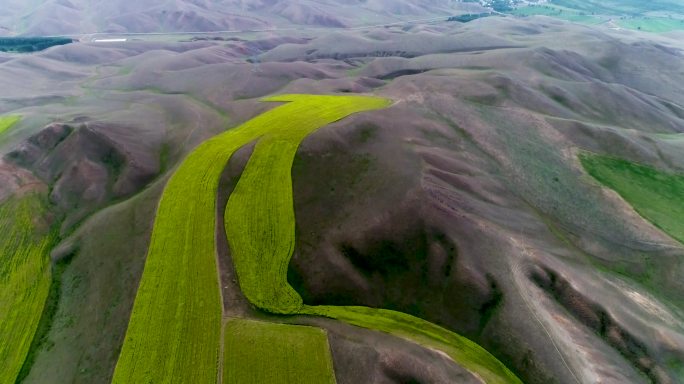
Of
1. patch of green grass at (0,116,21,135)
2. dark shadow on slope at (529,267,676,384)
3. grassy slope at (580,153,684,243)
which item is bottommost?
dark shadow on slope at (529,267,676,384)

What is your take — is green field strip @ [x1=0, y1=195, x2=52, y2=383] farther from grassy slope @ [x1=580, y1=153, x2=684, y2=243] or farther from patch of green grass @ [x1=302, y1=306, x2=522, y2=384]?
grassy slope @ [x1=580, y1=153, x2=684, y2=243]

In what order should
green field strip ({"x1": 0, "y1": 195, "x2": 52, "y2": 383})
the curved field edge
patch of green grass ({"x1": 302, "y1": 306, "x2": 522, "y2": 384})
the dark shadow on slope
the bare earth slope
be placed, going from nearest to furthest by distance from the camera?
patch of green grass ({"x1": 302, "y1": 306, "x2": 522, "y2": 384}) < the curved field edge < the dark shadow on slope < the bare earth slope < green field strip ({"x1": 0, "y1": 195, "x2": 52, "y2": 383})

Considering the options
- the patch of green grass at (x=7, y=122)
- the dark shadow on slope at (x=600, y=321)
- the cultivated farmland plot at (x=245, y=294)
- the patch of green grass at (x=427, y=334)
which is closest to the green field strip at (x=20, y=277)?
the cultivated farmland plot at (x=245, y=294)

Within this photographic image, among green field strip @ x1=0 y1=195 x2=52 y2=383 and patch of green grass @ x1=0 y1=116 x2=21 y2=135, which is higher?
patch of green grass @ x1=0 y1=116 x2=21 y2=135

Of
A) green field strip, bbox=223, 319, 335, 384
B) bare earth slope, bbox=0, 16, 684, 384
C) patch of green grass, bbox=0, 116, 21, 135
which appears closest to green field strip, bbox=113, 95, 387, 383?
green field strip, bbox=223, 319, 335, 384

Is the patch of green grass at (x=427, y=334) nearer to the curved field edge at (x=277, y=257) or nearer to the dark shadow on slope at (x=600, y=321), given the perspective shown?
the curved field edge at (x=277, y=257)

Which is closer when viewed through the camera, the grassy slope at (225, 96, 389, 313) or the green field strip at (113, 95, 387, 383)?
the green field strip at (113, 95, 387, 383)

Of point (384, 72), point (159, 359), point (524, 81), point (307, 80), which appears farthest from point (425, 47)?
point (159, 359)

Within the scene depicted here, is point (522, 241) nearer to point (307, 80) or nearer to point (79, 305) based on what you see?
point (79, 305)
